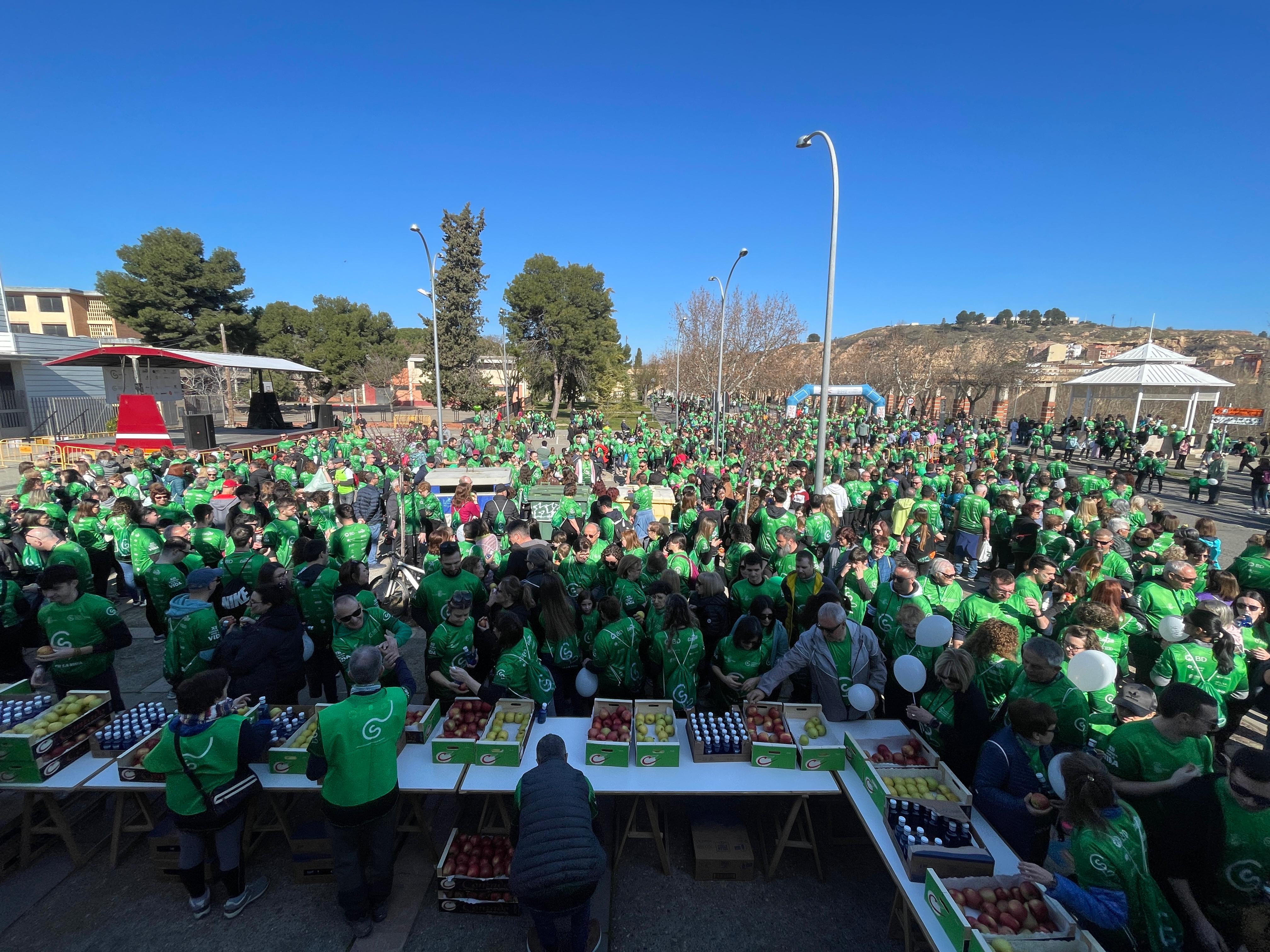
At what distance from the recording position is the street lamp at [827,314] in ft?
35.4

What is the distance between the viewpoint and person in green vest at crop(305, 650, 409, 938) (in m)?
3.40

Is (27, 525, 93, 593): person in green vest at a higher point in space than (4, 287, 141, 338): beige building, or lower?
lower

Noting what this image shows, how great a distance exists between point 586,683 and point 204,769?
102 inches

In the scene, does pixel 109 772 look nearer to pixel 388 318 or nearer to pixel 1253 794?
pixel 1253 794

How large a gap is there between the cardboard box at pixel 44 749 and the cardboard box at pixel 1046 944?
5.77 metres

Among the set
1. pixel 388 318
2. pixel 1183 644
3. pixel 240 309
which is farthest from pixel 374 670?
pixel 388 318

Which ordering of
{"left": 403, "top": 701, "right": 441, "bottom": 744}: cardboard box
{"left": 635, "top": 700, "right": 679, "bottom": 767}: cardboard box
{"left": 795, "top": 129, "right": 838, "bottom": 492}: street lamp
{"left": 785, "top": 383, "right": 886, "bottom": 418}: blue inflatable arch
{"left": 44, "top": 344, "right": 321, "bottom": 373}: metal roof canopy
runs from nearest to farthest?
{"left": 635, "top": 700, "right": 679, "bottom": 767}: cardboard box
{"left": 403, "top": 701, "right": 441, "bottom": 744}: cardboard box
{"left": 795, "top": 129, "right": 838, "bottom": 492}: street lamp
{"left": 44, "top": 344, "right": 321, "bottom": 373}: metal roof canopy
{"left": 785, "top": 383, "right": 886, "bottom": 418}: blue inflatable arch

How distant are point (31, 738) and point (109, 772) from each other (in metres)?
0.52

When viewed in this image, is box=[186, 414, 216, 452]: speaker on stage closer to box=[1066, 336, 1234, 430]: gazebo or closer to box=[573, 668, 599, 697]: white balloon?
box=[573, 668, 599, 697]: white balloon

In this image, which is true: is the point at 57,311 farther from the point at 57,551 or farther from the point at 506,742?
the point at 506,742

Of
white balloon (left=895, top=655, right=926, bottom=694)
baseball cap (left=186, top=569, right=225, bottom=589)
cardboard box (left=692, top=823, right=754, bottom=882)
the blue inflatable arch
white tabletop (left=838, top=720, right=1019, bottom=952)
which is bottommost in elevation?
cardboard box (left=692, top=823, right=754, bottom=882)

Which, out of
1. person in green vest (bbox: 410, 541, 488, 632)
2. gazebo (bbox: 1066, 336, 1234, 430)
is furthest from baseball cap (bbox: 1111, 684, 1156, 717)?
gazebo (bbox: 1066, 336, 1234, 430)

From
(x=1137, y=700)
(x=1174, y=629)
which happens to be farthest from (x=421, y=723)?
(x=1174, y=629)

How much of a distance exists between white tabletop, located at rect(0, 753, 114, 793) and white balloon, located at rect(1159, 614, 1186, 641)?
8.32 metres
